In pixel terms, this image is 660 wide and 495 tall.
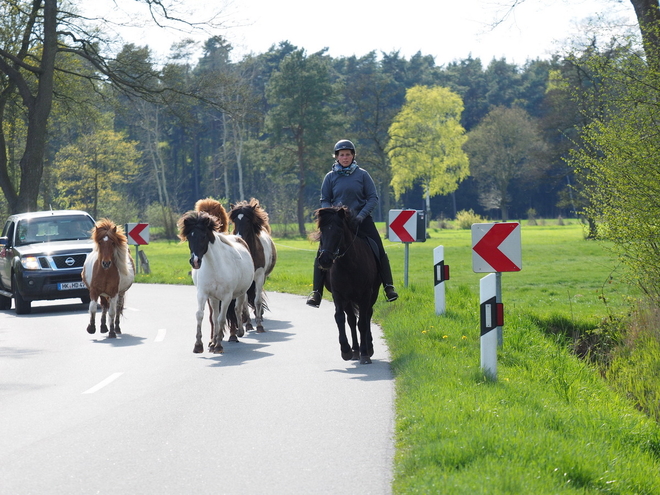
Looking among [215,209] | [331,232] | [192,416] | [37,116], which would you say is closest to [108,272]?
[215,209]

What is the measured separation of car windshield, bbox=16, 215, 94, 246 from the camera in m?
19.7

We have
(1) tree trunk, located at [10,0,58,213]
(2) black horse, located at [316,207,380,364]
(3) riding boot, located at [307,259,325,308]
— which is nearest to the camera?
(2) black horse, located at [316,207,380,364]

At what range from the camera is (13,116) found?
118 feet

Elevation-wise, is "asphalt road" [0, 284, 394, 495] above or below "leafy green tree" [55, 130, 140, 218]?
below

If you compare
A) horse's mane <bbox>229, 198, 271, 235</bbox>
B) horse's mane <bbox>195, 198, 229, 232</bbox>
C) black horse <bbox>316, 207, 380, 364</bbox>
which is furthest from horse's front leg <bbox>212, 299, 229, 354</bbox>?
horse's mane <bbox>229, 198, 271, 235</bbox>

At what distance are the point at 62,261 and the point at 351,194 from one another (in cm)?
939

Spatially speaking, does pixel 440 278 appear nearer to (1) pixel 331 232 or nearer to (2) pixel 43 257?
(1) pixel 331 232

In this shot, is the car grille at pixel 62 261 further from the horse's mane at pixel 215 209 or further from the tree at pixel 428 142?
the tree at pixel 428 142

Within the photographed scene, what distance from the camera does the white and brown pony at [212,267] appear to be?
38.5 feet

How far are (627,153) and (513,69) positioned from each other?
112 metres

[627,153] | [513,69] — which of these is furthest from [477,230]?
[513,69]

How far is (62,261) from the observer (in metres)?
18.3

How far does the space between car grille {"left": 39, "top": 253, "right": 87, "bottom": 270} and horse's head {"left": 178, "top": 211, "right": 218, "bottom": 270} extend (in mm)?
7198

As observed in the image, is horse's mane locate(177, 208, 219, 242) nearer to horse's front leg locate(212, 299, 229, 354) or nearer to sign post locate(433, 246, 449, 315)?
horse's front leg locate(212, 299, 229, 354)
